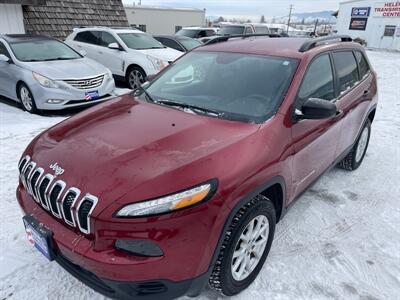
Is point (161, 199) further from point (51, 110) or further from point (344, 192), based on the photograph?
point (51, 110)

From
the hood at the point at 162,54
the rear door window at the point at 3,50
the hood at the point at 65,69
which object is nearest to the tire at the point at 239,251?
the hood at the point at 65,69

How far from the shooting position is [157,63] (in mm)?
8484

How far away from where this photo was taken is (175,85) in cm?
338

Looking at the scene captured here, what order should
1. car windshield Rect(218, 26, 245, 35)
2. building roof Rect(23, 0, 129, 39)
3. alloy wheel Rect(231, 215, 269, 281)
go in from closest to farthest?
1. alloy wheel Rect(231, 215, 269, 281)
2. building roof Rect(23, 0, 129, 39)
3. car windshield Rect(218, 26, 245, 35)

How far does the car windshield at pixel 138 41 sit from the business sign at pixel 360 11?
30574 mm

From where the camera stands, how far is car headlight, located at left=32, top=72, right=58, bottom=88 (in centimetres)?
620

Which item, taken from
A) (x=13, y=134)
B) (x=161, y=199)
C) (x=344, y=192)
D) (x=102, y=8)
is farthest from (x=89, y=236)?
(x=102, y=8)

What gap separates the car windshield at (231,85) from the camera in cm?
276

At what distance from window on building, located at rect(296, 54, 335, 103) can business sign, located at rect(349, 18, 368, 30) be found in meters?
35.0

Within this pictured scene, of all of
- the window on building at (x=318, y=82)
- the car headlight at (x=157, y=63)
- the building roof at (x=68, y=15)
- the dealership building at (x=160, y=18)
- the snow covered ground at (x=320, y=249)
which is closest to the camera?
the snow covered ground at (x=320, y=249)

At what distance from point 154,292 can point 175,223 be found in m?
0.43

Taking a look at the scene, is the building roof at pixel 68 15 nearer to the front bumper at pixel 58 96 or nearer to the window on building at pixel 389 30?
the front bumper at pixel 58 96

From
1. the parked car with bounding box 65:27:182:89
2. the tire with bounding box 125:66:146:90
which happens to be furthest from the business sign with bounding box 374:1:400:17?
the tire with bounding box 125:66:146:90

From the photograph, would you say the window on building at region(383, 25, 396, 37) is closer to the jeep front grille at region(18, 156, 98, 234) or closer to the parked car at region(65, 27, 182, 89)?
the parked car at region(65, 27, 182, 89)
